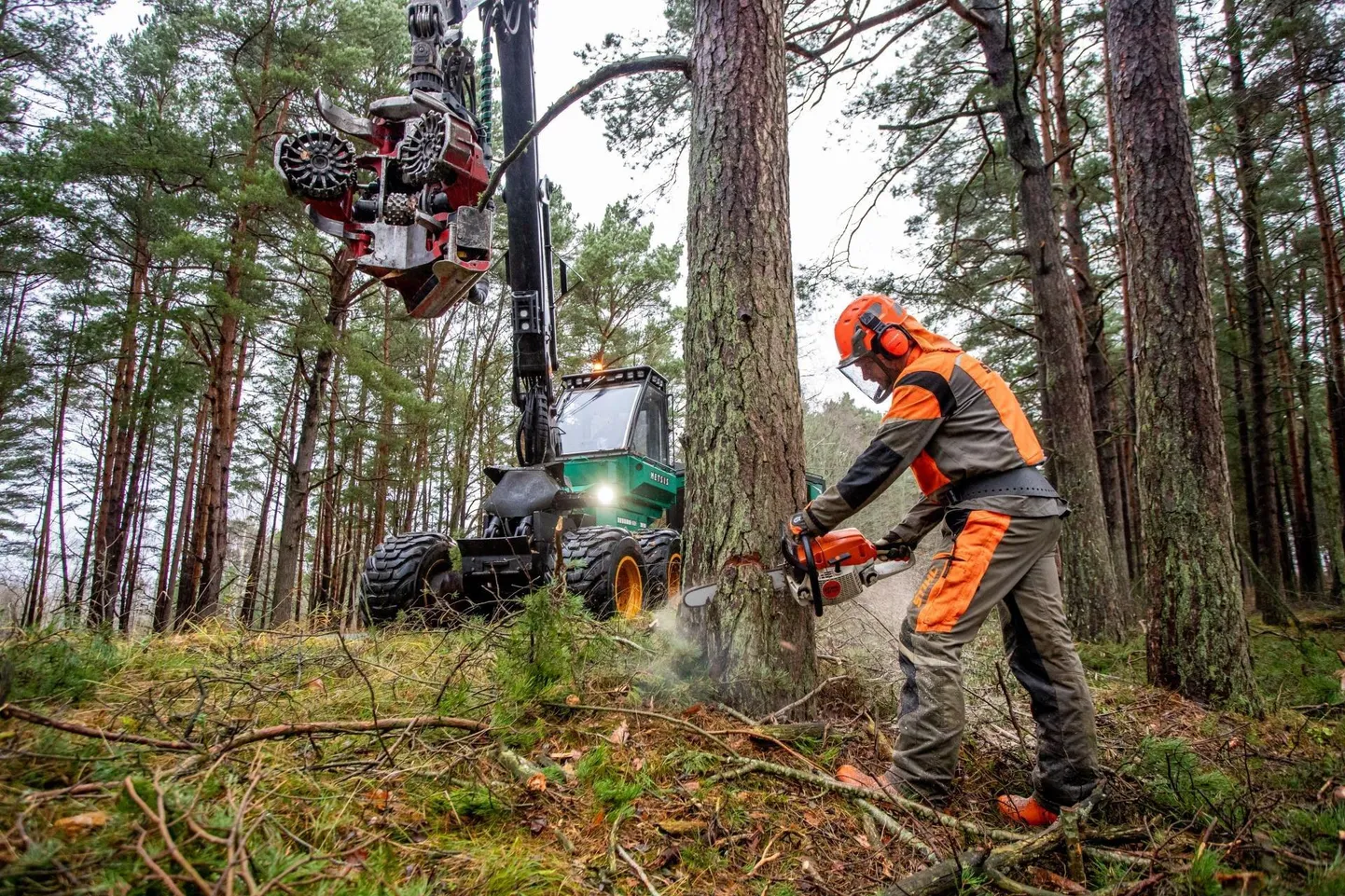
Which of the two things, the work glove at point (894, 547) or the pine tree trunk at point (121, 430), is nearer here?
the work glove at point (894, 547)

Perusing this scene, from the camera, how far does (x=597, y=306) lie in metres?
17.3

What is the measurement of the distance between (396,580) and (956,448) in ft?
14.8

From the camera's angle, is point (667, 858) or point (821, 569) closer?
point (667, 858)

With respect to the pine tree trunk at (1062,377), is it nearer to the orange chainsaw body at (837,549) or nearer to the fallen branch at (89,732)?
the orange chainsaw body at (837,549)

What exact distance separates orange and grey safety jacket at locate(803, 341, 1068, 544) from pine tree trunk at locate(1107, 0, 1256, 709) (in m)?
2.17

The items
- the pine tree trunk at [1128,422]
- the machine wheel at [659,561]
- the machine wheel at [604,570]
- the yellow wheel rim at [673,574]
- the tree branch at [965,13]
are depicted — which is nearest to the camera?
the machine wheel at [604,570]

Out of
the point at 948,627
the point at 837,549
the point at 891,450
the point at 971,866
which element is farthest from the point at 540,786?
the point at 891,450

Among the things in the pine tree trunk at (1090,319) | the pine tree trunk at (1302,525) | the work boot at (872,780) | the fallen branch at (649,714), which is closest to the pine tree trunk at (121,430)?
the fallen branch at (649,714)

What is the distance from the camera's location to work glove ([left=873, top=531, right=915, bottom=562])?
2902 mm

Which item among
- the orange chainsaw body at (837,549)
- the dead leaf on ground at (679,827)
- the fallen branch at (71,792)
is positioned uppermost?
the orange chainsaw body at (837,549)

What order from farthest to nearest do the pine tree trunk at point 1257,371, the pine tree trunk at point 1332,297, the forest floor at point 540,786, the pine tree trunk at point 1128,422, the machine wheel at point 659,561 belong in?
1. the pine tree trunk at point 1128,422
2. the pine tree trunk at point 1332,297
3. the pine tree trunk at point 1257,371
4. the machine wheel at point 659,561
5. the forest floor at point 540,786

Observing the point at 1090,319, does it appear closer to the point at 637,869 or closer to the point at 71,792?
the point at 637,869

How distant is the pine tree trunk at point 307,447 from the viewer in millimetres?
10398

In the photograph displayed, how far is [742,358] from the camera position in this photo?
293cm
